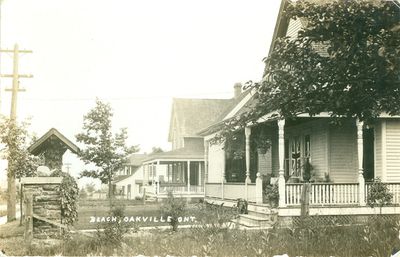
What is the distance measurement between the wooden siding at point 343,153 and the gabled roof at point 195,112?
21906 mm

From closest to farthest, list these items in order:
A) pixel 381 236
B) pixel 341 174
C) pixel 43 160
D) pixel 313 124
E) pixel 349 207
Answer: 1. pixel 381 236
2. pixel 43 160
3. pixel 349 207
4. pixel 341 174
5. pixel 313 124

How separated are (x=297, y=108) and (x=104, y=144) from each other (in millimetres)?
22532

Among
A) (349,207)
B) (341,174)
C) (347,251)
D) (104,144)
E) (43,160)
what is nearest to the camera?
(347,251)

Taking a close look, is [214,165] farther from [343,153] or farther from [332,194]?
[332,194]

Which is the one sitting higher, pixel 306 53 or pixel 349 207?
pixel 306 53

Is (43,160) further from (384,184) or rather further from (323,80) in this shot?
(384,184)

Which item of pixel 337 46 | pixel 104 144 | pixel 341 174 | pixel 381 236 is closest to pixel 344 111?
pixel 337 46

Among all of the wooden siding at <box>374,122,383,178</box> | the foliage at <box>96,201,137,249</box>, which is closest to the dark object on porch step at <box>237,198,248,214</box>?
the wooden siding at <box>374,122,383,178</box>

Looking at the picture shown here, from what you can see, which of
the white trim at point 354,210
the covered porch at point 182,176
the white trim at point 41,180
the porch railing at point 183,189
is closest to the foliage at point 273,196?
the white trim at point 354,210

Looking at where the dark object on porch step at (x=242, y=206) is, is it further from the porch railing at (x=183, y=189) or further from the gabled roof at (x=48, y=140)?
the porch railing at (x=183, y=189)

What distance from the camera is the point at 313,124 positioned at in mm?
18547

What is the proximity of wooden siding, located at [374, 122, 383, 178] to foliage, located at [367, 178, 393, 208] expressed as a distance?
30.1 inches

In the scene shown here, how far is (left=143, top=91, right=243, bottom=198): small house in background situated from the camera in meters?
34.1

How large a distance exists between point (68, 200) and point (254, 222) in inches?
276
